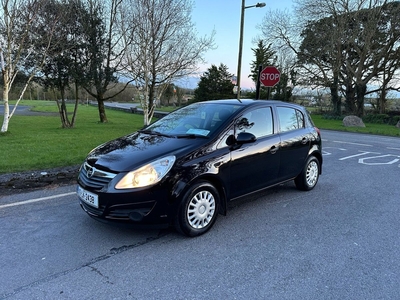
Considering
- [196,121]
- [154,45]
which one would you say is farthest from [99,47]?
[196,121]

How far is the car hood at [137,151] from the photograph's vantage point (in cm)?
331

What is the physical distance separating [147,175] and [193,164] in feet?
1.83

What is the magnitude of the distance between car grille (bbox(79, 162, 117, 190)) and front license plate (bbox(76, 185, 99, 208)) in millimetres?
89

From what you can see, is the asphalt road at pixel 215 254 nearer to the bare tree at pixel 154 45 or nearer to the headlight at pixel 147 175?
the headlight at pixel 147 175

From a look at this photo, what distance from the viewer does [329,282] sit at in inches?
105

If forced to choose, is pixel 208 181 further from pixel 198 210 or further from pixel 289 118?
pixel 289 118

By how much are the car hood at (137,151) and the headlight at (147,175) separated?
65mm

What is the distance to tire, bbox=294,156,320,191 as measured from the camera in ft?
17.3

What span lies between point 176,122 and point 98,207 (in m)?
1.87

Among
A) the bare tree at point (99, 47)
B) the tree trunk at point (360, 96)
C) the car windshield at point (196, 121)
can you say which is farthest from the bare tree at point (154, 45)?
the tree trunk at point (360, 96)

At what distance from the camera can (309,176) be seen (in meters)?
5.42

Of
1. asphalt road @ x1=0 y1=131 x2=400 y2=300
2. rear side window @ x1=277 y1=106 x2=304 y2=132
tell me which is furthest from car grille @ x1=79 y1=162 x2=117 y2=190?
rear side window @ x1=277 y1=106 x2=304 y2=132

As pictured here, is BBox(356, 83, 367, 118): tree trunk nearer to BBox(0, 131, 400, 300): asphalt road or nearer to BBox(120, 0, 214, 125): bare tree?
BBox(120, 0, 214, 125): bare tree

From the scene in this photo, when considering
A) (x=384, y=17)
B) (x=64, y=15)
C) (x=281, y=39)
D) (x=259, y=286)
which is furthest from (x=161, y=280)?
(x=281, y=39)
